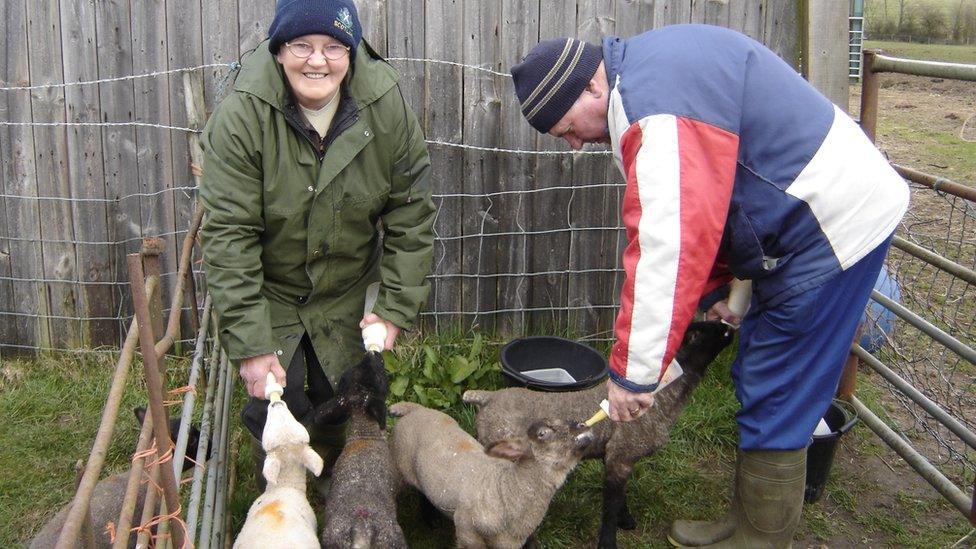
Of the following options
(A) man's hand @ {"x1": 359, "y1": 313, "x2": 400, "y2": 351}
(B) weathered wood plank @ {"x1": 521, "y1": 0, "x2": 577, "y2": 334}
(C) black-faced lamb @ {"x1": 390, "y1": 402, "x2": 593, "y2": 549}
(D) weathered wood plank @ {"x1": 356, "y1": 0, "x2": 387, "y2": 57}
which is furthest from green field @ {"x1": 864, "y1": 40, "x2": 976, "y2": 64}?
(A) man's hand @ {"x1": 359, "y1": 313, "x2": 400, "y2": 351}

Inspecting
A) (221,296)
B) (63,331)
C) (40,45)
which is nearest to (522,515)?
(221,296)

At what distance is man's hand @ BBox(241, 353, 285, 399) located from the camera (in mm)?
3904

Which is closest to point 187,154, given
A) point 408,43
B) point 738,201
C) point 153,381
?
point 408,43

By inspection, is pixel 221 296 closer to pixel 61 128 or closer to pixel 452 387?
pixel 452 387

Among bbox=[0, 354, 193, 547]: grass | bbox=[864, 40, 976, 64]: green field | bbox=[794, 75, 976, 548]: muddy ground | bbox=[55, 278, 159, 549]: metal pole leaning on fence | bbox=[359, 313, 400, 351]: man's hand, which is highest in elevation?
bbox=[864, 40, 976, 64]: green field

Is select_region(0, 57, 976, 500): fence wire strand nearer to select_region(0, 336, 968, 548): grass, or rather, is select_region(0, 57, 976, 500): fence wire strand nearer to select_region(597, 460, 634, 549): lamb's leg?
select_region(0, 336, 968, 548): grass

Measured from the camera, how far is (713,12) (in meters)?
5.95

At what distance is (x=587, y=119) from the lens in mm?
3514

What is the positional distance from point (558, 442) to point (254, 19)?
344 cm

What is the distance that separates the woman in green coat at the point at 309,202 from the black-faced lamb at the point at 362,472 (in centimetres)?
14

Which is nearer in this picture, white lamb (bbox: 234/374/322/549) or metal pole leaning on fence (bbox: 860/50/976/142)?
white lamb (bbox: 234/374/322/549)

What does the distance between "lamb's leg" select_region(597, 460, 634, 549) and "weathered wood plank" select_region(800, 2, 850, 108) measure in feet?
9.03

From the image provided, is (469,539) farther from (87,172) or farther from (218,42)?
(87,172)

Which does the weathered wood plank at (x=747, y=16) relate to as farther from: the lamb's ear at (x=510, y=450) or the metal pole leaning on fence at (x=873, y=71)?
the lamb's ear at (x=510, y=450)
